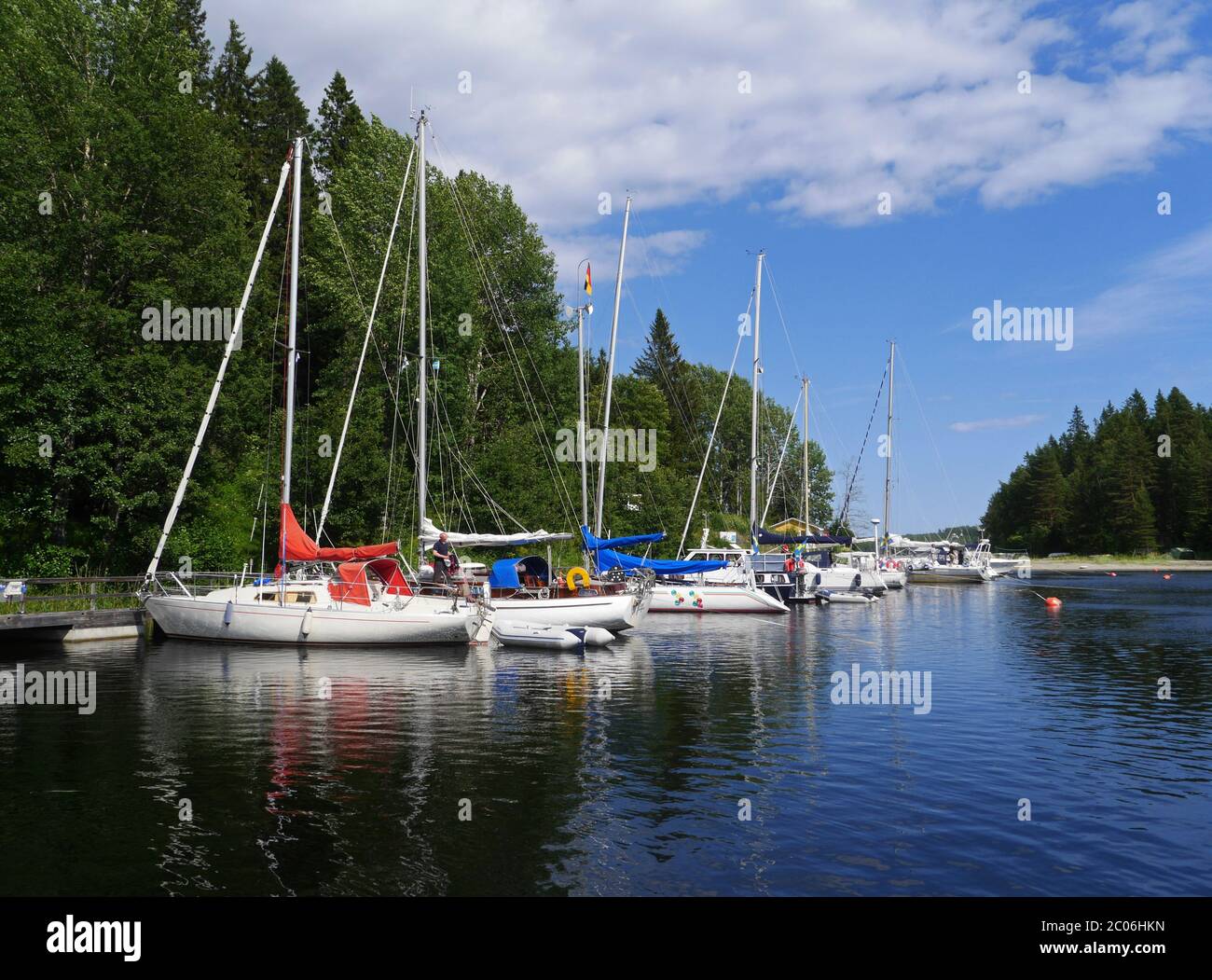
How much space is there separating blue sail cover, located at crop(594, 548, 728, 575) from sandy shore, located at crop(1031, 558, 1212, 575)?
108 metres

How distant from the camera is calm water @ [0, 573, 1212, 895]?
10.9 m

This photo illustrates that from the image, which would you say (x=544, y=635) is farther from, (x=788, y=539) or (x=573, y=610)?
(x=788, y=539)

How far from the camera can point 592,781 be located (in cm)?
1504

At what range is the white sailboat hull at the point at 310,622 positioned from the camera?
105ft

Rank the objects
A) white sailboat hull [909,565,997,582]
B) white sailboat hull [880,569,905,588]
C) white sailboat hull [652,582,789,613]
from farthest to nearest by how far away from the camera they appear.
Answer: white sailboat hull [909,565,997,582]
white sailboat hull [880,569,905,588]
white sailboat hull [652,582,789,613]

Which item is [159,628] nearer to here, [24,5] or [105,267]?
[105,267]

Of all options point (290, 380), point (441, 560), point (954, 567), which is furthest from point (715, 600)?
point (954, 567)

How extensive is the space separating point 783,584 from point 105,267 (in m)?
43.1

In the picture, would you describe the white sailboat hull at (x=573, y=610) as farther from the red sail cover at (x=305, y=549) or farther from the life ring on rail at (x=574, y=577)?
the red sail cover at (x=305, y=549)

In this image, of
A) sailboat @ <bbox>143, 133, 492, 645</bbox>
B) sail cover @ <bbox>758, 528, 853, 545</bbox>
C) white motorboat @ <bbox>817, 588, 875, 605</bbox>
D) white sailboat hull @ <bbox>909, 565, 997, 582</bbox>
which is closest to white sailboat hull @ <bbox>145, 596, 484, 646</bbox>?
sailboat @ <bbox>143, 133, 492, 645</bbox>

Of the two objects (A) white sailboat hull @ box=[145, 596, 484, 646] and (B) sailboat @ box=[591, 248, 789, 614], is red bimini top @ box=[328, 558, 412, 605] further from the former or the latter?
(B) sailboat @ box=[591, 248, 789, 614]

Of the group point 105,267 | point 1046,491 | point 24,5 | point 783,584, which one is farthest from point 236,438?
point 1046,491

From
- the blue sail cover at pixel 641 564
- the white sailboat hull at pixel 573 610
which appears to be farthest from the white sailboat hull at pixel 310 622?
the blue sail cover at pixel 641 564

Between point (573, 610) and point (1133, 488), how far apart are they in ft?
466
